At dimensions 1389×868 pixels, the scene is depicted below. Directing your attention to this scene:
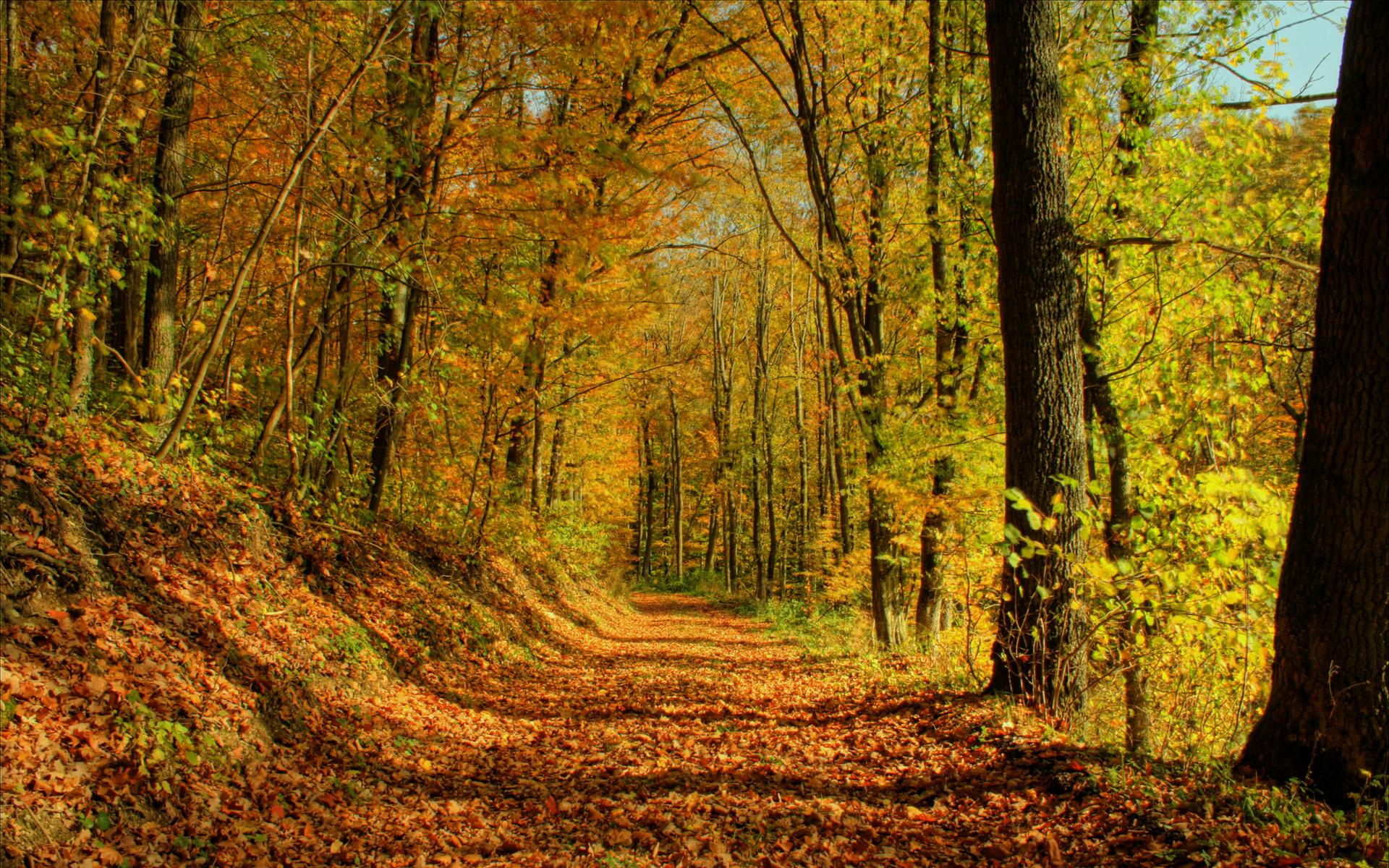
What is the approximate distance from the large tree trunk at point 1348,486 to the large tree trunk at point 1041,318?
1.62 meters

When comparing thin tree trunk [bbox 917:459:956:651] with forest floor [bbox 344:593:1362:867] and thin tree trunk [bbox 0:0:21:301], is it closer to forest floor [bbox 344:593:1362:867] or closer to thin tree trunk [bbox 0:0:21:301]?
forest floor [bbox 344:593:1362:867]

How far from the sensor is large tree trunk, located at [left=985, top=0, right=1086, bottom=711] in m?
Result: 4.99

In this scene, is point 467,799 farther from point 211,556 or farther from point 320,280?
point 320,280

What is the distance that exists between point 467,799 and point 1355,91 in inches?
237

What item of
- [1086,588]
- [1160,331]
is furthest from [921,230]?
[1086,588]

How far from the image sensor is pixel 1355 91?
3.22 metres

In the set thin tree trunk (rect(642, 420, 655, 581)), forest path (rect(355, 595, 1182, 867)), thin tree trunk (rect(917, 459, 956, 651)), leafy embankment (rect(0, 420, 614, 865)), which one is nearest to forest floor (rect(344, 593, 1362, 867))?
forest path (rect(355, 595, 1182, 867))

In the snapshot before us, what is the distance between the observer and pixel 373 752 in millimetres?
4605

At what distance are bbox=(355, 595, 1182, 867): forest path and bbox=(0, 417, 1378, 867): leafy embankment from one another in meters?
0.02

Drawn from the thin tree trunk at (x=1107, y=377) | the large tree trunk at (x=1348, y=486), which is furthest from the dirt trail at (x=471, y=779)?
the thin tree trunk at (x=1107, y=377)

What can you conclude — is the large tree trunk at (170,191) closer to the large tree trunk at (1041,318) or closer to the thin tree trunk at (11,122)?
the thin tree trunk at (11,122)

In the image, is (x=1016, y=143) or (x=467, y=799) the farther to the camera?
(x=1016, y=143)

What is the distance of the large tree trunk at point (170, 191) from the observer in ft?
17.9

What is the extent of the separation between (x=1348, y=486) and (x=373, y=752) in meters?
5.77
